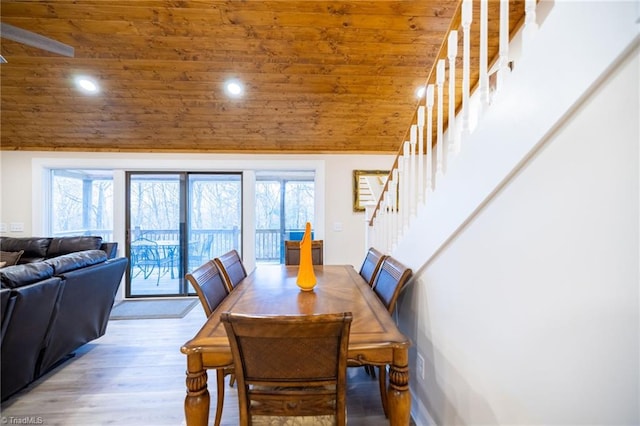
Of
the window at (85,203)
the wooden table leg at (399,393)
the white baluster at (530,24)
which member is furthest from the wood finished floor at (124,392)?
the window at (85,203)

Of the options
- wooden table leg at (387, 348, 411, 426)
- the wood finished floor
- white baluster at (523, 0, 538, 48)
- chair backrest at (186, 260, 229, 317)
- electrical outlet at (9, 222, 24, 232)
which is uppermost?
white baluster at (523, 0, 538, 48)

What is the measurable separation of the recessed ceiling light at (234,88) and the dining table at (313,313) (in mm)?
2179

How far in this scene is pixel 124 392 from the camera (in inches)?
77.0

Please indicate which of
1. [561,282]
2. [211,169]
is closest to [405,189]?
[561,282]

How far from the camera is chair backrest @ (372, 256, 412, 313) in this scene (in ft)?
5.13

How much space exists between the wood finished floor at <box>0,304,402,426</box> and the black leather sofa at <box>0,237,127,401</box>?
0.14 m

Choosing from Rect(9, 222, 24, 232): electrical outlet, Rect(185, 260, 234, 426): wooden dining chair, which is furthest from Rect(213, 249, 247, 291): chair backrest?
Rect(9, 222, 24, 232): electrical outlet

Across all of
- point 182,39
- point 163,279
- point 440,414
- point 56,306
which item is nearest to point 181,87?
point 182,39

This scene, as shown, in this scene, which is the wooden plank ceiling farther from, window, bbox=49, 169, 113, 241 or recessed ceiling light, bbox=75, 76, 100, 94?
window, bbox=49, 169, 113, 241

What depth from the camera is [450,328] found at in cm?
131

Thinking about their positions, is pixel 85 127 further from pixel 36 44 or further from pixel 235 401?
pixel 235 401

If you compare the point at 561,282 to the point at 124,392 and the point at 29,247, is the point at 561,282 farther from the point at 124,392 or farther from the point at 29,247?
the point at 29,247

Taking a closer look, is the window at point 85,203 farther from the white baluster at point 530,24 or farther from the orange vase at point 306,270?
the white baluster at point 530,24

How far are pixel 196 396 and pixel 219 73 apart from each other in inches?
112
